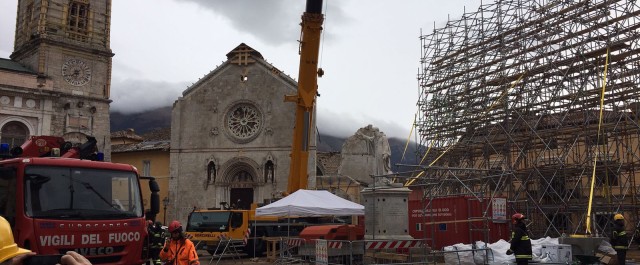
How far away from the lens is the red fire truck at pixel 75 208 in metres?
8.83

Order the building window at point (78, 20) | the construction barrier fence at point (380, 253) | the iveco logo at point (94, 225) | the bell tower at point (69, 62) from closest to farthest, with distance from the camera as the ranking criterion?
the iveco logo at point (94, 225), the construction barrier fence at point (380, 253), the bell tower at point (69, 62), the building window at point (78, 20)

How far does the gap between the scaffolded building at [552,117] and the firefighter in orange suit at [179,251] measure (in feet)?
36.4

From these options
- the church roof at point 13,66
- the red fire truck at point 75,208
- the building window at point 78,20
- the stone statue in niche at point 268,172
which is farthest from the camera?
the building window at point 78,20

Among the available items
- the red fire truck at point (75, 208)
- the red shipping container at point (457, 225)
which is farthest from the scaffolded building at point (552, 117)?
the red fire truck at point (75, 208)

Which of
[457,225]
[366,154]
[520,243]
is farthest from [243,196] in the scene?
[520,243]

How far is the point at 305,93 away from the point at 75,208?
12.6 m

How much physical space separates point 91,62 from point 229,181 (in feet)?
43.2

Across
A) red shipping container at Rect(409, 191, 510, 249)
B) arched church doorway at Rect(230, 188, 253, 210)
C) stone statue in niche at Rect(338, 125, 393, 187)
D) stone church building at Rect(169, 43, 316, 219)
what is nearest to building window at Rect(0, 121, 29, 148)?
stone church building at Rect(169, 43, 316, 219)

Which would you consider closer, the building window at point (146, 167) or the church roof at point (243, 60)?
the church roof at point (243, 60)

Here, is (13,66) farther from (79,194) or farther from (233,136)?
(79,194)

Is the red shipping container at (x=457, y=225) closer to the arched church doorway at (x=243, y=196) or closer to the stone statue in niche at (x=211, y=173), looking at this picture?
the arched church doorway at (x=243, y=196)

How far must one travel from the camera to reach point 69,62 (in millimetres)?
38906

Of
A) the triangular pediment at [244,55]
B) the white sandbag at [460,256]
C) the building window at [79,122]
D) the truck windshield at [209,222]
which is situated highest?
the triangular pediment at [244,55]

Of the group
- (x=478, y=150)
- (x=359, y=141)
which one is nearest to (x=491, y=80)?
(x=478, y=150)
